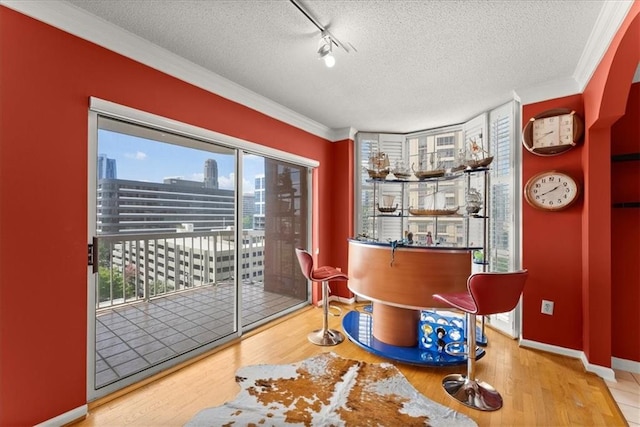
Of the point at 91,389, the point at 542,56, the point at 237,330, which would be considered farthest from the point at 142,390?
the point at 542,56

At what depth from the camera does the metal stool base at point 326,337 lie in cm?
298

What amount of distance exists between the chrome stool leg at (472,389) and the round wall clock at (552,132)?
6.25 feet

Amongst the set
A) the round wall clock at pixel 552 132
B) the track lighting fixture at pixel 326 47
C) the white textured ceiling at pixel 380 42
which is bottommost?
the round wall clock at pixel 552 132

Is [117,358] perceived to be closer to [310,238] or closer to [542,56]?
[310,238]

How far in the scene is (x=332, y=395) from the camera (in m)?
2.10

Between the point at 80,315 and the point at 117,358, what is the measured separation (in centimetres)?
82

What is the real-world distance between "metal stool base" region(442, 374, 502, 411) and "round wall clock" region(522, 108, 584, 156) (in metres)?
2.29

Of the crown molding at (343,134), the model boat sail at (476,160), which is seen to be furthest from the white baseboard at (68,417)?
the crown molding at (343,134)

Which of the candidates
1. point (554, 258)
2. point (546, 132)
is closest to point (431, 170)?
point (546, 132)

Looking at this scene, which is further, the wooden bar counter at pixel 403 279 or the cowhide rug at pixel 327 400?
the wooden bar counter at pixel 403 279

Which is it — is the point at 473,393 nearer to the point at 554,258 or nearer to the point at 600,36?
the point at 554,258

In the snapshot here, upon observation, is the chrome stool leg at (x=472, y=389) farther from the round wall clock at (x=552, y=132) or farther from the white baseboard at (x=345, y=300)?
the white baseboard at (x=345, y=300)

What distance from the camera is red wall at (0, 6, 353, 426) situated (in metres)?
1.63

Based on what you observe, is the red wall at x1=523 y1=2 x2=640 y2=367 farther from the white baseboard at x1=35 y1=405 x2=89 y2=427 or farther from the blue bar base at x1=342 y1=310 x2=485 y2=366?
the white baseboard at x1=35 y1=405 x2=89 y2=427
